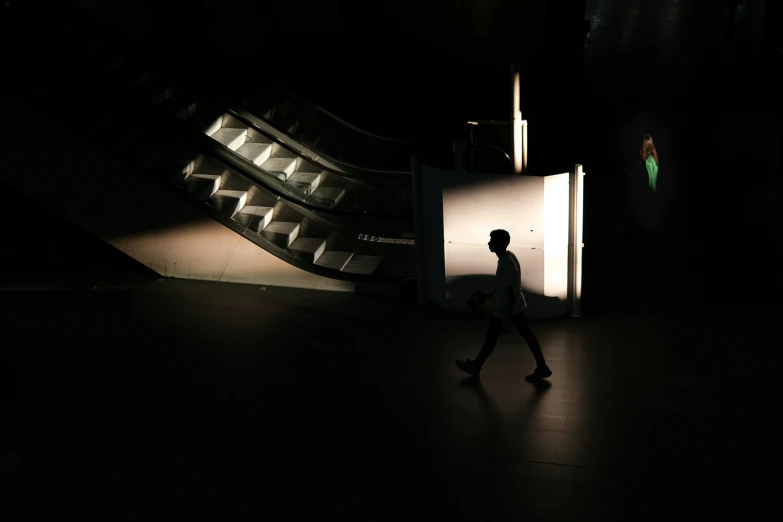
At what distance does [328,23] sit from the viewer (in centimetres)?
1672

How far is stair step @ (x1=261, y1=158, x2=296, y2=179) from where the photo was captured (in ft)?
44.9

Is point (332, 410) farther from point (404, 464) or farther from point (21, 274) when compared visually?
point (21, 274)

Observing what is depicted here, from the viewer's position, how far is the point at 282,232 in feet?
38.7

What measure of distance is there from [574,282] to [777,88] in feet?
42.1

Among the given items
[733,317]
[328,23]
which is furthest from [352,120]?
[733,317]

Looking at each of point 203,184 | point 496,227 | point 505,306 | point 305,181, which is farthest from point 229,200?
point 505,306

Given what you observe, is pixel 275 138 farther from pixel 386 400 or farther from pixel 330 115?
pixel 386 400

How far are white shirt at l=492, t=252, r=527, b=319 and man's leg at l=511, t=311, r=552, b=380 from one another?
9 cm

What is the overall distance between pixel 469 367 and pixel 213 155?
551 centimetres

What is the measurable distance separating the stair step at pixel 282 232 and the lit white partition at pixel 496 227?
231 cm

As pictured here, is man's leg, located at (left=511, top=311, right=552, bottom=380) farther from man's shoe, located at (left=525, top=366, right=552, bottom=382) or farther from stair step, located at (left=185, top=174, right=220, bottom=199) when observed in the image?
stair step, located at (left=185, top=174, right=220, bottom=199)

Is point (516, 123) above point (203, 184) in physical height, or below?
above

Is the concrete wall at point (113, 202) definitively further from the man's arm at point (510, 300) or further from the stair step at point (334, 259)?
the man's arm at point (510, 300)

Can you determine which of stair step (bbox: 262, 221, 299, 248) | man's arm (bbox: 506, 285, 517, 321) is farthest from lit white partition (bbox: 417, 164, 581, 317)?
stair step (bbox: 262, 221, 299, 248)
